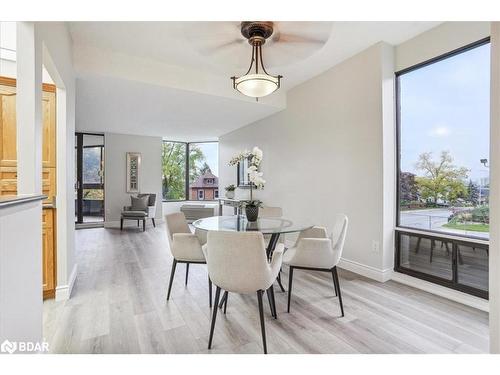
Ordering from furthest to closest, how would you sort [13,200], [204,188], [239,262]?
1. [204,188]
2. [239,262]
3. [13,200]

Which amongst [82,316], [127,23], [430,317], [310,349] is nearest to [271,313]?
[310,349]

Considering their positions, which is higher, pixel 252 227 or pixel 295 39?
pixel 295 39

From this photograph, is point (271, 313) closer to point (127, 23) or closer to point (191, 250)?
point (191, 250)

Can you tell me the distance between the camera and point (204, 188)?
870 centimetres

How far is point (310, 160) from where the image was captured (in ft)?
13.7

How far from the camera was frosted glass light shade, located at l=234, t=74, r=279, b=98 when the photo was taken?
7.43ft

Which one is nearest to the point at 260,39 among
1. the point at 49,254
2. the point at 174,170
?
the point at 49,254

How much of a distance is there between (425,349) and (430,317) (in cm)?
54

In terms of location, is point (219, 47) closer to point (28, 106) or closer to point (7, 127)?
point (28, 106)

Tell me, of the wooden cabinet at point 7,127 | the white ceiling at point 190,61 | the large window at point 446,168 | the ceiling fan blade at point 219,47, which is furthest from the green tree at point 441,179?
the wooden cabinet at point 7,127

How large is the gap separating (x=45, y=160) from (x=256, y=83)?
7.06 ft

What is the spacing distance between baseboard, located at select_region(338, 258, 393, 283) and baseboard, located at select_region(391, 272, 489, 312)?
11cm

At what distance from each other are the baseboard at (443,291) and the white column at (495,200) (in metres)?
1.21

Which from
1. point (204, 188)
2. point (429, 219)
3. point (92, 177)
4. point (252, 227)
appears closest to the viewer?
point (252, 227)
